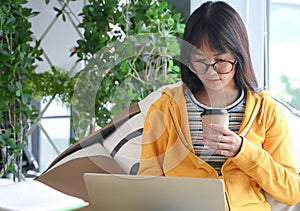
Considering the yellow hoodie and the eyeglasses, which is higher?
the eyeglasses

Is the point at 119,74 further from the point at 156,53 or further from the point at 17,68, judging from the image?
the point at 17,68

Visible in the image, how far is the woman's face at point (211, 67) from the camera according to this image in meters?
1.48

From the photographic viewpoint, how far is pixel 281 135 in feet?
5.23

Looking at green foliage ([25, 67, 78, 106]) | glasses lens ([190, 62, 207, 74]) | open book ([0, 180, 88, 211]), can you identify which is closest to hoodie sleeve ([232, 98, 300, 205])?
glasses lens ([190, 62, 207, 74])

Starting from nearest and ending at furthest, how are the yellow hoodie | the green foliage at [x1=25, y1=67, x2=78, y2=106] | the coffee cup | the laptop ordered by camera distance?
the laptop, the coffee cup, the yellow hoodie, the green foliage at [x1=25, y1=67, x2=78, y2=106]

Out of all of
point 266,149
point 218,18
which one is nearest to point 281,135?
point 266,149

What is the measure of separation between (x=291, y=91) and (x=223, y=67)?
0.90 metres

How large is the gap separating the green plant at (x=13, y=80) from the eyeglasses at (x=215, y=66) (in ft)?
3.90

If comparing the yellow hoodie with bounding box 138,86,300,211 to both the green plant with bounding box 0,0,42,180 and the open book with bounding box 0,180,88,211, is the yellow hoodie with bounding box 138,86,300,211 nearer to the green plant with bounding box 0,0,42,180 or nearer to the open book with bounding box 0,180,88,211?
the open book with bounding box 0,180,88,211

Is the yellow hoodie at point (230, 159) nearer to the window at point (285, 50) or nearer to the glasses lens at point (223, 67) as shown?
the glasses lens at point (223, 67)

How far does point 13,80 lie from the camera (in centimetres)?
253

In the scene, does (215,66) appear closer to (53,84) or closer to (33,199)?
(33,199)

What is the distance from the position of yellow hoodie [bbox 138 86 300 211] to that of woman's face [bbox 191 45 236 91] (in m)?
0.11

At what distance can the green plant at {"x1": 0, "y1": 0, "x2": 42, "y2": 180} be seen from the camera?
2469 mm
